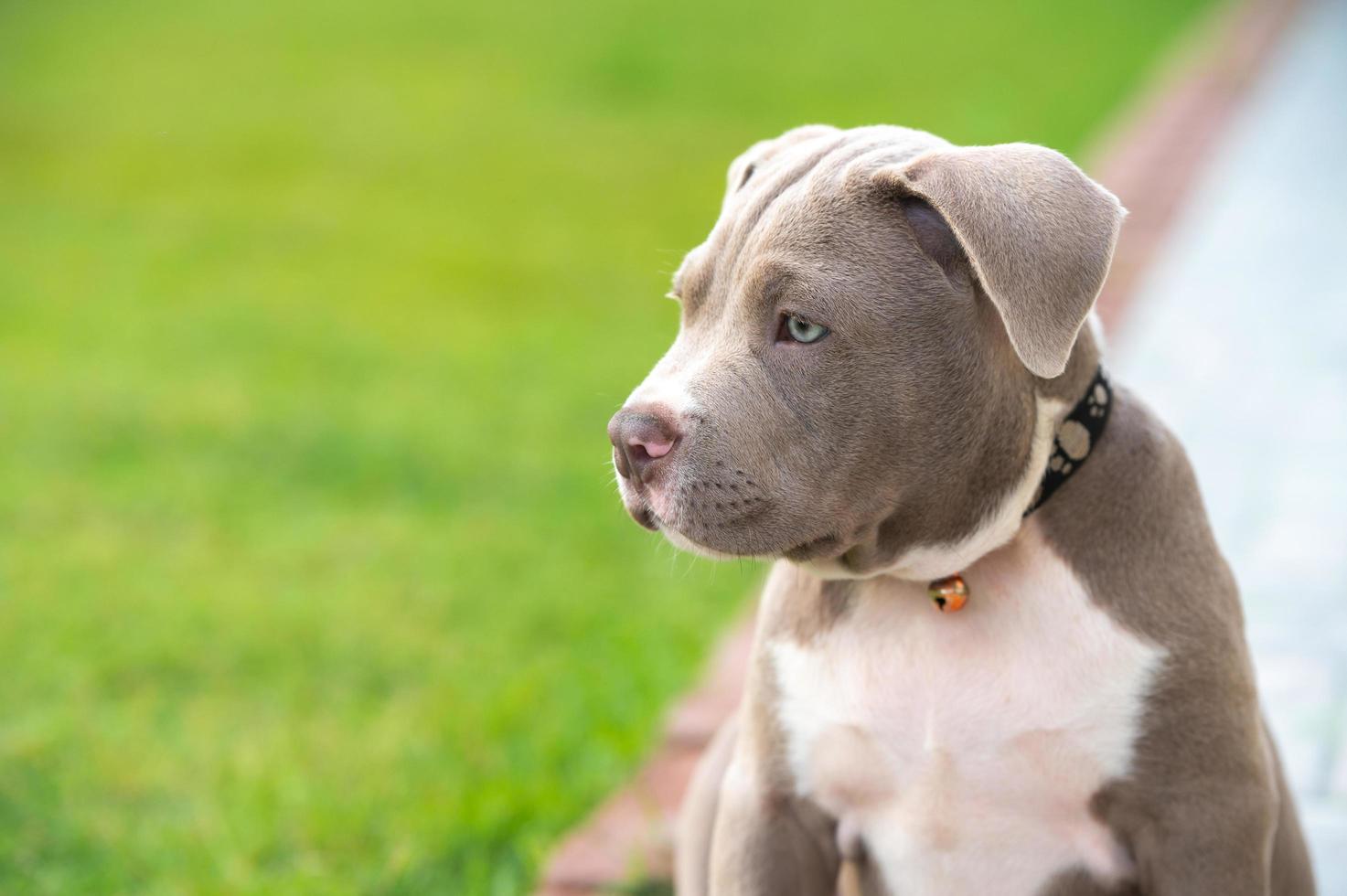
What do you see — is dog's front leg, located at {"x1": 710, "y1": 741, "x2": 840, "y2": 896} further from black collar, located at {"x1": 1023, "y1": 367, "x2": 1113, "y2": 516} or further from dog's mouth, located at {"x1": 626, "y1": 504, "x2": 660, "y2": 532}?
black collar, located at {"x1": 1023, "y1": 367, "x2": 1113, "y2": 516}

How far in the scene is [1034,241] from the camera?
1913 millimetres

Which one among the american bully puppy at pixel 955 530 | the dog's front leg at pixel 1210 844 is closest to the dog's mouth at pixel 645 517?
the american bully puppy at pixel 955 530

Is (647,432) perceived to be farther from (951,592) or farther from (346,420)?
(346,420)

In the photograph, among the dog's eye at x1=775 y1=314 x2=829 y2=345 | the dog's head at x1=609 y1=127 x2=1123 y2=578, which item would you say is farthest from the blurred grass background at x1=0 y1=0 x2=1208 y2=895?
the dog's eye at x1=775 y1=314 x2=829 y2=345

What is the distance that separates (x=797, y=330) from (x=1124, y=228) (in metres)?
4.61

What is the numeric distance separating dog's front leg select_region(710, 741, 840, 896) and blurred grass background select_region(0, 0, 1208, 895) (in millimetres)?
1205

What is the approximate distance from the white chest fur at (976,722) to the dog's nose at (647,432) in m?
0.38

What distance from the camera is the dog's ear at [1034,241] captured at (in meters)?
1.91

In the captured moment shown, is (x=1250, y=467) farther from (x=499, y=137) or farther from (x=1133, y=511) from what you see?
(x=499, y=137)

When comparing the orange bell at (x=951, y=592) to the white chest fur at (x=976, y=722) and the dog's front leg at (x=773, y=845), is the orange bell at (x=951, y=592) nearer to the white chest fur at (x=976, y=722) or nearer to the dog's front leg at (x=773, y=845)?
the white chest fur at (x=976, y=722)

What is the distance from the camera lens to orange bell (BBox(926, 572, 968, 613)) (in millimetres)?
2150

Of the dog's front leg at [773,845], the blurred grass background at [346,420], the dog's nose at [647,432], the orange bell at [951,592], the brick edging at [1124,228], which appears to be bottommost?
the blurred grass background at [346,420]

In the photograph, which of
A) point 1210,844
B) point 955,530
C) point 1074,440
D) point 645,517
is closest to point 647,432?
point 645,517

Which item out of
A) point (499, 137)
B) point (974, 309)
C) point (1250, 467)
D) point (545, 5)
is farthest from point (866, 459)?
point (545, 5)
